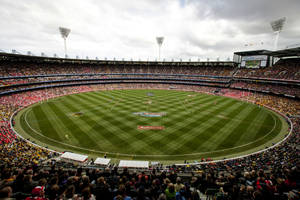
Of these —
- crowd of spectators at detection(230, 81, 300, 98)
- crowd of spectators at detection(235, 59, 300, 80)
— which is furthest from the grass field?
crowd of spectators at detection(235, 59, 300, 80)

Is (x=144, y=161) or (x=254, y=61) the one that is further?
(x=254, y=61)

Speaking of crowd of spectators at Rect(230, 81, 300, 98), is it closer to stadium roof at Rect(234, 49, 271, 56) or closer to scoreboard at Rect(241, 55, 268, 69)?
scoreboard at Rect(241, 55, 268, 69)

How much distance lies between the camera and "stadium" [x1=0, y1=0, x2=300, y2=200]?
6824mm

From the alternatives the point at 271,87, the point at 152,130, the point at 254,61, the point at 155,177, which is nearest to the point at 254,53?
the point at 254,61

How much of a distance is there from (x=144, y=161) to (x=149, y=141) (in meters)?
7.24

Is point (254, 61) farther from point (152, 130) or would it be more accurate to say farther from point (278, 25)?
point (152, 130)

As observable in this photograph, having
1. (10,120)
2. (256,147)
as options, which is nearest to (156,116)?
(256,147)

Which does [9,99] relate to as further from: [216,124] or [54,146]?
[216,124]

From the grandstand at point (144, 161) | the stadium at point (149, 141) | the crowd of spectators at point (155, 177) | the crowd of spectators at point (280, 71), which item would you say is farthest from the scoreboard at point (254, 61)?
the crowd of spectators at point (155, 177)

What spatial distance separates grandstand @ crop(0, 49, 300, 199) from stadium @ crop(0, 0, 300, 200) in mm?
85

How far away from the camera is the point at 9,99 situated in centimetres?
4566

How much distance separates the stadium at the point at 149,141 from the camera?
22.4ft

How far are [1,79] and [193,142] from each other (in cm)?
6991

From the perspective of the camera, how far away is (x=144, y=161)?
61.7ft
